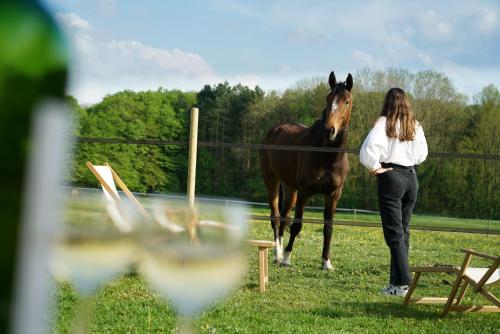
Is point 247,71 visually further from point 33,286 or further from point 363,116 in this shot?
point 33,286

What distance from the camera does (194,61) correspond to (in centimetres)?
6131

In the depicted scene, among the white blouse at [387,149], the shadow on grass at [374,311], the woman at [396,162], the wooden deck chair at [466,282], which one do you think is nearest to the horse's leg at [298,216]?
the woman at [396,162]

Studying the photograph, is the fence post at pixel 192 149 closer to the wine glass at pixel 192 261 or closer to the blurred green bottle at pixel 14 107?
the wine glass at pixel 192 261

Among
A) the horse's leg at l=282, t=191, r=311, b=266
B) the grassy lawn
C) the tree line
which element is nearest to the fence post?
the grassy lawn

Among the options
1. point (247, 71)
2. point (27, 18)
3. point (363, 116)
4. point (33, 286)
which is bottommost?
point (33, 286)

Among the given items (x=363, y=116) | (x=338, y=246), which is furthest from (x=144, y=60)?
(x=338, y=246)

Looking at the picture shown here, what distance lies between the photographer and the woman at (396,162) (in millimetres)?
6184

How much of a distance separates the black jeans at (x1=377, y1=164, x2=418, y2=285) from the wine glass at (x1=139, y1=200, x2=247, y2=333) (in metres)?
5.95

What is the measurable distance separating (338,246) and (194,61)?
4981 cm

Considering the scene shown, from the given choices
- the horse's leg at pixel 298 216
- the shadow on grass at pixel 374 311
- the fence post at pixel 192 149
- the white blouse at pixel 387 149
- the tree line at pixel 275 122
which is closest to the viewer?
the shadow on grass at pixel 374 311

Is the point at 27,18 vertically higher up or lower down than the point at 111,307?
higher up

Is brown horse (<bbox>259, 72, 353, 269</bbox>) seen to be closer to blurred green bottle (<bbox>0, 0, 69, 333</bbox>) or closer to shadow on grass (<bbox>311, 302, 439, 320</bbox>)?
shadow on grass (<bbox>311, 302, 439, 320</bbox>)

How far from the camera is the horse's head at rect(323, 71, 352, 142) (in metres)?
7.39

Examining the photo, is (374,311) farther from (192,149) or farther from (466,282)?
(192,149)
